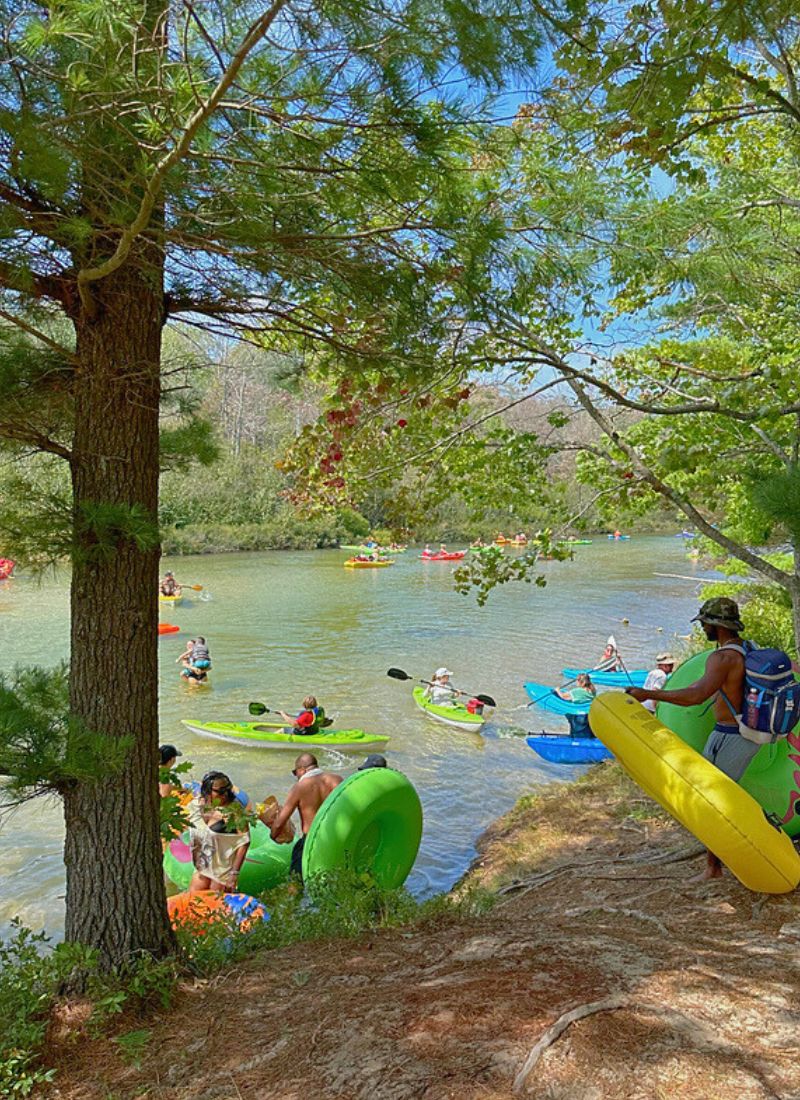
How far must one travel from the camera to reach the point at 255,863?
241 inches

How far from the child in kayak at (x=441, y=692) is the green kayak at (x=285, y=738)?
6.35ft

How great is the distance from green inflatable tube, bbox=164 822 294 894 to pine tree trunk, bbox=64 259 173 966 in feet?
8.21

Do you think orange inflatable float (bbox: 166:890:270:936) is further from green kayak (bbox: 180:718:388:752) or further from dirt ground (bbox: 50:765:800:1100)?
green kayak (bbox: 180:718:388:752)

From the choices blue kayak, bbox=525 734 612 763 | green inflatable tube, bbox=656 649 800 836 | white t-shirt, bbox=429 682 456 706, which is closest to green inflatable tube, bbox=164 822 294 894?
green inflatable tube, bbox=656 649 800 836

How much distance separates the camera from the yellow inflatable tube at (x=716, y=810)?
11.9ft

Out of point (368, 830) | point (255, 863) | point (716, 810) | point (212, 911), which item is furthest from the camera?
point (255, 863)

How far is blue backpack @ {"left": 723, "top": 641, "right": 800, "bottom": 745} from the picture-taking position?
381cm

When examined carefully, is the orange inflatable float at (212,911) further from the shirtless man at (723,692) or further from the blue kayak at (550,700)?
the blue kayak at (550,700)

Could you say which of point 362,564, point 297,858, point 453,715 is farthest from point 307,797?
point 362,564

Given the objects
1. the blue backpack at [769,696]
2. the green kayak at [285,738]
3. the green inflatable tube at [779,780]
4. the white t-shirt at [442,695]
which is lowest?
the green kayak at [285,738]

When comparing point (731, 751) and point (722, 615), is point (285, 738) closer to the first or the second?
point (731, 751)

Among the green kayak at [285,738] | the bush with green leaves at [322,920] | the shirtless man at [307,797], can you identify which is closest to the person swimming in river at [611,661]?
the green kayak at [285,738]

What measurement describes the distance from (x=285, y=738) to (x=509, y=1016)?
797 centimetres

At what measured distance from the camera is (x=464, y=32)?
8.01 feet
